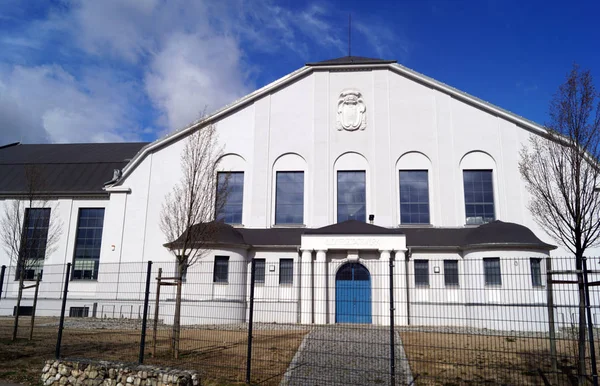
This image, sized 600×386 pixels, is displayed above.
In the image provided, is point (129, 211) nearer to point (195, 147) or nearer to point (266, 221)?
point (266, 221)

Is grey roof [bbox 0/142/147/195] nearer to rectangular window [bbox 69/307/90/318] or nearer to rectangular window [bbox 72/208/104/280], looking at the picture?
rectangular window [bbox 72/208/104/280]

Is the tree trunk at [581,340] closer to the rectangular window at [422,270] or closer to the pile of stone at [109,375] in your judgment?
the pile of stone at [109,375]

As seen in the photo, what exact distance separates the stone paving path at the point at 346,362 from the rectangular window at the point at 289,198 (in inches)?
488

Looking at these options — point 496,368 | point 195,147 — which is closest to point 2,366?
point 195,147

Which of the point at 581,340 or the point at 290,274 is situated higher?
the point at 290,274

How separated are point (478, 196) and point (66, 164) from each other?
28.9m

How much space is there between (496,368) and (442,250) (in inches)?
530

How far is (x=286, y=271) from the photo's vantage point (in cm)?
2508

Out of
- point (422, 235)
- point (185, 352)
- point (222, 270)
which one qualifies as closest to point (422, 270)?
point (422, 235)

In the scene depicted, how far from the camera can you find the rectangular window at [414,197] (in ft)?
85.5

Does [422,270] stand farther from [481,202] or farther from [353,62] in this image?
[353,62]

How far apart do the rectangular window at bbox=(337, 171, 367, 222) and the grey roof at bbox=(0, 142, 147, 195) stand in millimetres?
15854

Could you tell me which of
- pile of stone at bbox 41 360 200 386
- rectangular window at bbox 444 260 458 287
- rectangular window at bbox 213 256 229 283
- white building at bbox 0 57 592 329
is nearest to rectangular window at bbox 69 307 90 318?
white building at bbox 0 57 592 329

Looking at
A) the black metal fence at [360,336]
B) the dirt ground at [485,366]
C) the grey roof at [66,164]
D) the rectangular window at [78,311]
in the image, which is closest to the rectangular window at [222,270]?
the black metal fence at [360,336]
